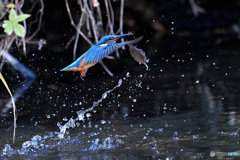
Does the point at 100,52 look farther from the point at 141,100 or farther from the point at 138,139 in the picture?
the point at 141,100

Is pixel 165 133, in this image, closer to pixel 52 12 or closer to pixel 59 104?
pixel 59 104

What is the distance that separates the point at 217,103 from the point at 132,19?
2.84 meters

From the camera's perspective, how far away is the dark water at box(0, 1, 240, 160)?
2295 millimetres

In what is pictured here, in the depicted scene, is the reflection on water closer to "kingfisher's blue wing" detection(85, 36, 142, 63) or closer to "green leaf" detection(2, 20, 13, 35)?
A: "kingfisher's blue wing" detection(85, 36, 142, 63)

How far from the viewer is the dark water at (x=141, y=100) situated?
2.29m

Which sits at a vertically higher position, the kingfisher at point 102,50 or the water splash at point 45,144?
the kingfisher at point 102,50

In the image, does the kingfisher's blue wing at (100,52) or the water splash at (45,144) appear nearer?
Result: the kingfisher's blue wing at (100,52)

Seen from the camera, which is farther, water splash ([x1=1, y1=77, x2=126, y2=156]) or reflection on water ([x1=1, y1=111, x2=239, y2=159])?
water splash ([x1=1, y1=77, x2=126, y2=156])

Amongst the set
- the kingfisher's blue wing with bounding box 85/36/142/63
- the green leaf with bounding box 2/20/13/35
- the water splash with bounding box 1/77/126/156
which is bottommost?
the water splash with bounding box 1/77/126/156

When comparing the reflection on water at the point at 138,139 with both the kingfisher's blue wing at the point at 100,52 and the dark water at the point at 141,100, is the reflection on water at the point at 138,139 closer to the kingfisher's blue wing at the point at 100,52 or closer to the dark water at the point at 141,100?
the dark water at the point at 141,100

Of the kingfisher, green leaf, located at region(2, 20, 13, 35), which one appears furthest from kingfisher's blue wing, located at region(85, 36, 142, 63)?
green leaf, located at region(2, 20, 13, 35)

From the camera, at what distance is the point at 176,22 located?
238 inches

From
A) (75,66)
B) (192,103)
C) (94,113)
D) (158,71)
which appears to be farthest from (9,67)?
(75,66)

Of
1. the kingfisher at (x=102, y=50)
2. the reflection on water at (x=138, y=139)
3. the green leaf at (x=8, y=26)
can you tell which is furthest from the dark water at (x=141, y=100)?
the green leaf at (x=8, y=26)
